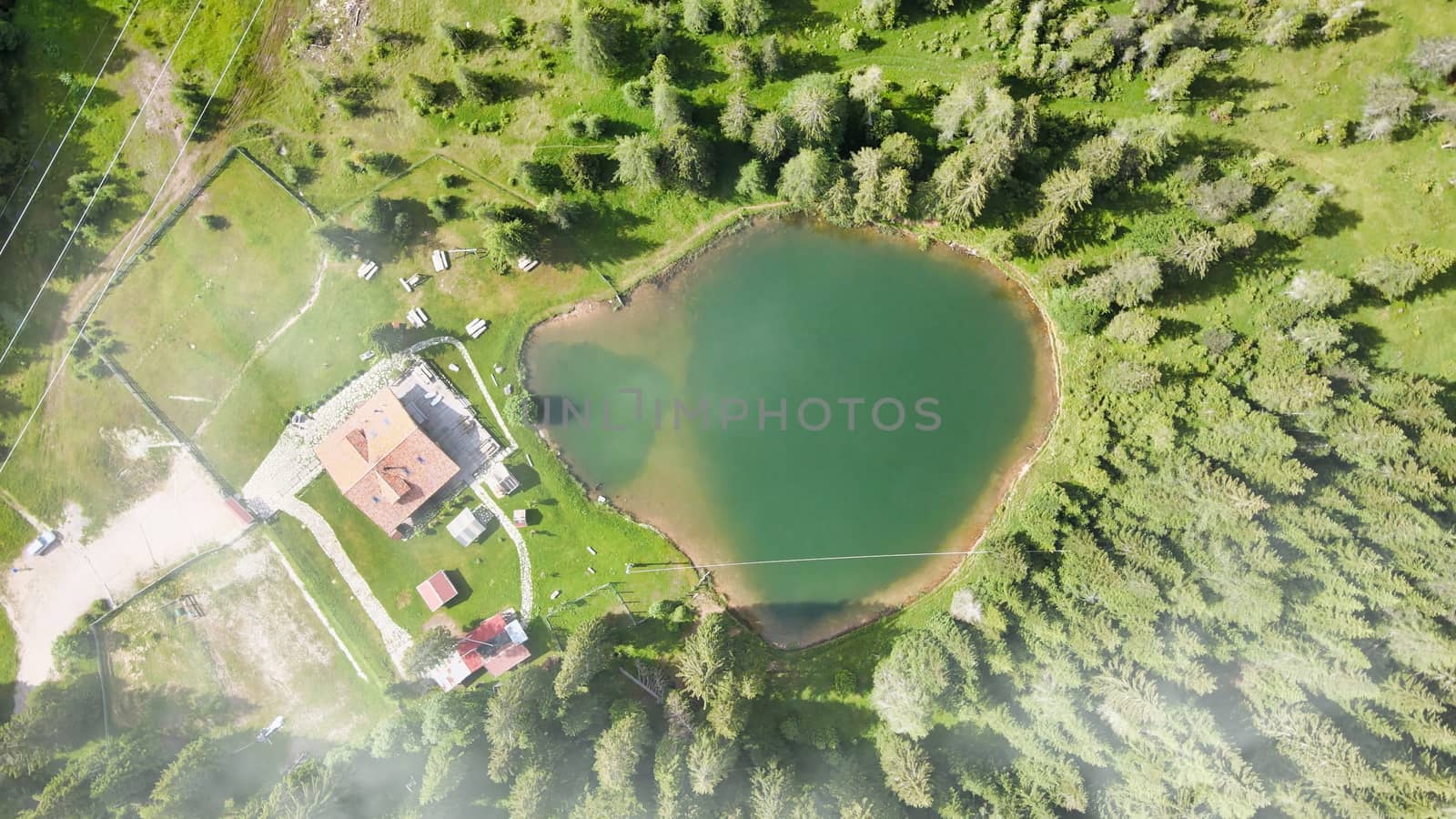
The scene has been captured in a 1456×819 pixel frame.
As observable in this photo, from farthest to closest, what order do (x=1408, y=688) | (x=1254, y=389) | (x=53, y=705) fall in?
(x=53, y=705) → (x=1254, y=389) → (x=1408, y=688)

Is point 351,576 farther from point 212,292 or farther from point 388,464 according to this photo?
point 212,292

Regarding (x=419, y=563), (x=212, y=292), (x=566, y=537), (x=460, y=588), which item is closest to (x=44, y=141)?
(x=212, y=292)

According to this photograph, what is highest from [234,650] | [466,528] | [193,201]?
[193,201]

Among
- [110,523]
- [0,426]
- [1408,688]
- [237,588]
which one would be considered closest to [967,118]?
[1408,688]

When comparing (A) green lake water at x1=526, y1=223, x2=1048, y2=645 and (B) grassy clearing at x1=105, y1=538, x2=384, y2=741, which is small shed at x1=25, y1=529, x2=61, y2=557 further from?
(A) green lake water at x1=526, y1=223, x2=1048, y2=645

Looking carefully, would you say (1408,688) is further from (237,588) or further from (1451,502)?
(237,588)

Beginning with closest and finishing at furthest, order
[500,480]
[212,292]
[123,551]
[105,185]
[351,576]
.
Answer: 1. [500,480]
2. [105,185]
3. [212,292]
4. [351,576]
5. [123,551]

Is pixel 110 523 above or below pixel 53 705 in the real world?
above

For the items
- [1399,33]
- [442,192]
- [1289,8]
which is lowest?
[1399,33]
